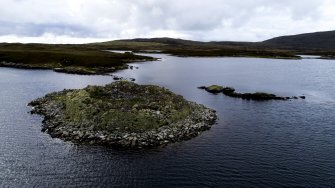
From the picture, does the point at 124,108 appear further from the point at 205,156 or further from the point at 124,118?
the point at 205,156

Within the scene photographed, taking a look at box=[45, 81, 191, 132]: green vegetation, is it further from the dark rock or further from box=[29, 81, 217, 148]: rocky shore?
the dark rock

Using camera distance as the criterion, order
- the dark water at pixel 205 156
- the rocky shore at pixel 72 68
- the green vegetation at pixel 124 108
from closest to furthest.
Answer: the dark water at pixel 205 156 < the green vegetation at pixel 124 108 < the rocky shore at pixel 72 68

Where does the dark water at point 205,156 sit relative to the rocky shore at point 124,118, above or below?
below

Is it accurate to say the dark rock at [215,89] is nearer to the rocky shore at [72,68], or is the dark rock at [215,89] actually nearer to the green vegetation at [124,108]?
the green vegetation at [124,108]

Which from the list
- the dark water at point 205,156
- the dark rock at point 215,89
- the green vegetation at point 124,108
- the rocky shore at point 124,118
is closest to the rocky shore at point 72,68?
the dark rock at point 215,89

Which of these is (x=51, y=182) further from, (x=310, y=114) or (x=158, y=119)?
(x=310, y=114)

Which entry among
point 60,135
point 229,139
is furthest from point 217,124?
point 60,135

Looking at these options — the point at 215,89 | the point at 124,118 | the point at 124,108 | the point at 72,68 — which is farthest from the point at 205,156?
the point at 72,68

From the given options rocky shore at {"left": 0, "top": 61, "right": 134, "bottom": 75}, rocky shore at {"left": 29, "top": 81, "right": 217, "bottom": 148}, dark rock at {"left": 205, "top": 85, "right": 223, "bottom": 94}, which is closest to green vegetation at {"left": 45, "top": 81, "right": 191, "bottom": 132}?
rocky shore at {"left": 29, "top": 81, "right": 217, "bottom": 148}
